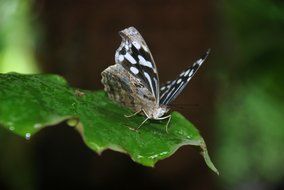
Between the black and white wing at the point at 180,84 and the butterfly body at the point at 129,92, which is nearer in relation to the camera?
the black and white wing at the point at 180,84

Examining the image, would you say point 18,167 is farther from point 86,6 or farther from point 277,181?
point 277,181

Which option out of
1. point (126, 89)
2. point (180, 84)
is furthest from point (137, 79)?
point (180, 84)

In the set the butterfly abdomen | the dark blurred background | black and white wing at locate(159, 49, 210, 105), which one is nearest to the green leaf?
the butterfly abdomen

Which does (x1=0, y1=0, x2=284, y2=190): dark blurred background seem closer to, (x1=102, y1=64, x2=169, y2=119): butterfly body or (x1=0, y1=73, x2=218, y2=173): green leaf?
(x1=102, y1=64, x2=169, y2=119): butterfly body

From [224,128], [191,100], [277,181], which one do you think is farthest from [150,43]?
[277,181]

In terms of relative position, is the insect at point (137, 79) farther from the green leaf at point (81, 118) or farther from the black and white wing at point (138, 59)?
the green leaf at point (81, 118)

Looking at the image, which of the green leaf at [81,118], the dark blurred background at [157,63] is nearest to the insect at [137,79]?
the green leaf at [81,118]
